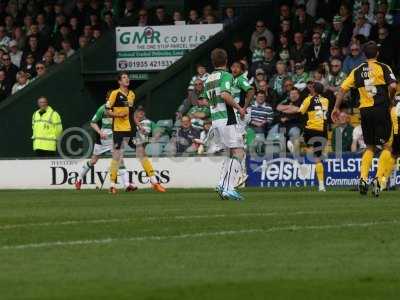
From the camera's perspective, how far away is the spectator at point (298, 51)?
92.1ft

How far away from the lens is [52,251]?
1048 centimetres

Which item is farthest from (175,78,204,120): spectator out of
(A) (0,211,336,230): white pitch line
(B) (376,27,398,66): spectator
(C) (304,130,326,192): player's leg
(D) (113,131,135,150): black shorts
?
(A) (0,211,336,230): white pitch line

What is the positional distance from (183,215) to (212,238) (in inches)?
119

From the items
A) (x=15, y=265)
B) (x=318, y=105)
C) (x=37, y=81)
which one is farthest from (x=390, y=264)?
(x=37, y=81)

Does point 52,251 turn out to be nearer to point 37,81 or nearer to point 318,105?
point 318,105

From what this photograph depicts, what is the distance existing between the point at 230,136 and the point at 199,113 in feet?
33.8

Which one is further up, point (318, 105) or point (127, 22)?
point (127, 22)

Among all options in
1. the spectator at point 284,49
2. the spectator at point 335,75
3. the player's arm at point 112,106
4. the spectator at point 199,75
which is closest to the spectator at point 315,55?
the spectator at point 284,49

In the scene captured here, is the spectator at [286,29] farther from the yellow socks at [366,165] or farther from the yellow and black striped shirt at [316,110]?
the yellow socks at [366,165]

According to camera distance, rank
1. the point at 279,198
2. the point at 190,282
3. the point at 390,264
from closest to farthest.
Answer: the point at 190,282, the point at 390,264, the point at 279,198

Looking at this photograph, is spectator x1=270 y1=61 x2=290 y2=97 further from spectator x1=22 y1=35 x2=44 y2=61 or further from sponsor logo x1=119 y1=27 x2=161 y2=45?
spectator x1=22 y1=35 x2=44 y2=61

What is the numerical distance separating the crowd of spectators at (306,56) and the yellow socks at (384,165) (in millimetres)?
5275

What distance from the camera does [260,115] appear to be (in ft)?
90.1

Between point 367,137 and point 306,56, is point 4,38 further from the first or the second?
point 367,137
